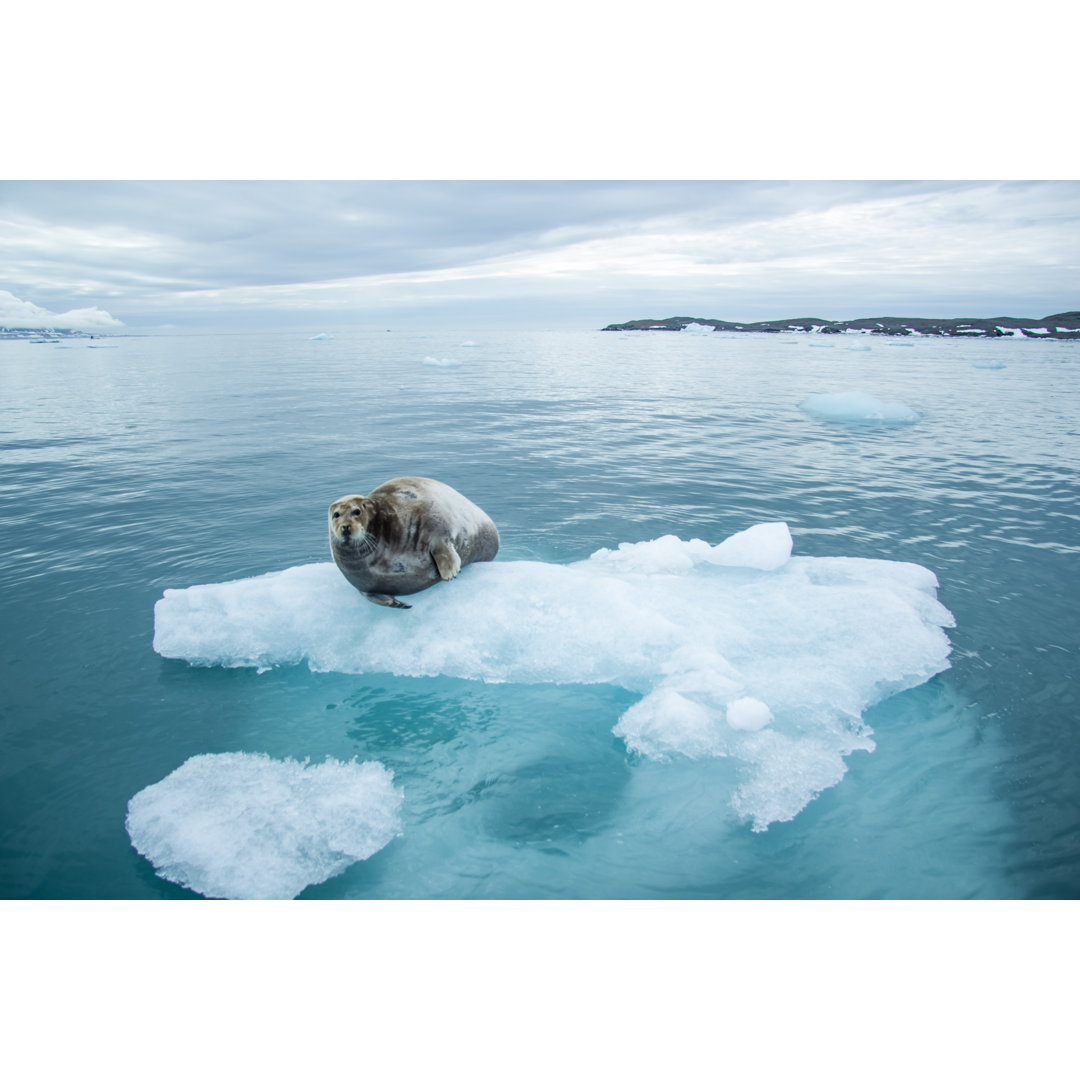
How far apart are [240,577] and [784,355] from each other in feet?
161

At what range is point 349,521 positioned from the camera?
534cm

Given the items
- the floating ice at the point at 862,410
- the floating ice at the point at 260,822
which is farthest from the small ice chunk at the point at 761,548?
the floating ice at the point at 862,410

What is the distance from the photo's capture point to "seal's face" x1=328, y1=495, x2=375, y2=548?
532 centimetres

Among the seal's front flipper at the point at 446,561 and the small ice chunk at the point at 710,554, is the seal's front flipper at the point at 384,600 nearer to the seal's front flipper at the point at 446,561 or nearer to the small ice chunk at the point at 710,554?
the seal's front flipper at the point at 446,561

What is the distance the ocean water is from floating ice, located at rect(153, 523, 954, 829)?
3 cm

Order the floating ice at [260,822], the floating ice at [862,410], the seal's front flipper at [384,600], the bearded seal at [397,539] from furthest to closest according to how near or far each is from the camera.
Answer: the floating ice at [862,410] < the seal's front flipper at [384,600] < the bearded seal at [397,539] < the floating ice at [260,822]

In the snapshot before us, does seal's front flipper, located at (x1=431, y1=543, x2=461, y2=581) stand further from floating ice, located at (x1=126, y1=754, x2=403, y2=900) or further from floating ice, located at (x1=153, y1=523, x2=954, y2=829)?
floating ice, located at (x1=126, y1=754, x2=403, y2=900)

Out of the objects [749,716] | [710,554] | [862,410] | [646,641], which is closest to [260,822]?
[646,641]

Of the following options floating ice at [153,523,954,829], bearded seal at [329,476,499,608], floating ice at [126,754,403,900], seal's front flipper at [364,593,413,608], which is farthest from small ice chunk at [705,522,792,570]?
floating ice at [126,754,403,900]

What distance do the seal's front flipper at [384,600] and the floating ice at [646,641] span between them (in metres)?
0.13

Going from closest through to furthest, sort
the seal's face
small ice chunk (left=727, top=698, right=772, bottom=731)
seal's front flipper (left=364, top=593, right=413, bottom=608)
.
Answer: small ice chunk (left=727, top=698, right=772, bottom=731)
the seal's face
seal's front flipper (left=364, top=593, right=413, bottom=608)

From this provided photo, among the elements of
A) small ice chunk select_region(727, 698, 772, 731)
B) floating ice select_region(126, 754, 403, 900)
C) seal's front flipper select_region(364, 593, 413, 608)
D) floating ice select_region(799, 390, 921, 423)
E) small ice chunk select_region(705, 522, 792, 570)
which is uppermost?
floating ice select_region(799, 390, 921, 423)

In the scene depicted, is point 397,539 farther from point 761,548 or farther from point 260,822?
point 761,548

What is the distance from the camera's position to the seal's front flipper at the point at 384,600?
19.1ft
